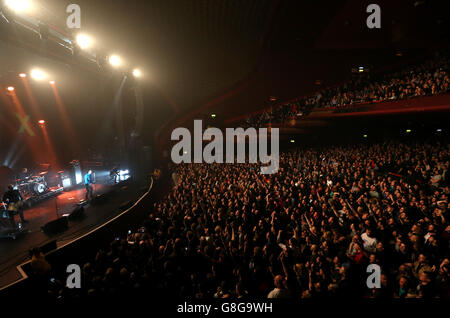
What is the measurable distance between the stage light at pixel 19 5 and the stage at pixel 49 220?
498 centimetres

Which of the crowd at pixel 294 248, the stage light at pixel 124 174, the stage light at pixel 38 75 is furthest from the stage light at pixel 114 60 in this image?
the crowd at pixel 294 248

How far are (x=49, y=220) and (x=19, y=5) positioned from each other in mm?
5489

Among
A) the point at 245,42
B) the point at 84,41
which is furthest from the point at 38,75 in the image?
the point at 245,42

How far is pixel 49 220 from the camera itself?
6586mm

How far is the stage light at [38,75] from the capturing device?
30.4ft

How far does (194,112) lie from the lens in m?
15.4

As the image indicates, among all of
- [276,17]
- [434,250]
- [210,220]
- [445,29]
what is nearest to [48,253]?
[210,220]

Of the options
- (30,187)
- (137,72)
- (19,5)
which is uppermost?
(137,72)

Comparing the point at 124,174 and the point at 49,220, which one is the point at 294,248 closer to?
the point at 49,220

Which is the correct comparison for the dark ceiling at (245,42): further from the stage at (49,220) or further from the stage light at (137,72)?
the stage at (49,220)

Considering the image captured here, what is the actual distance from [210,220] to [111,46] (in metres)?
7.62

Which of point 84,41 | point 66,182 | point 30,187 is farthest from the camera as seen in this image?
point 66,182

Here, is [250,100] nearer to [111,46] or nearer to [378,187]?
[111,46]
